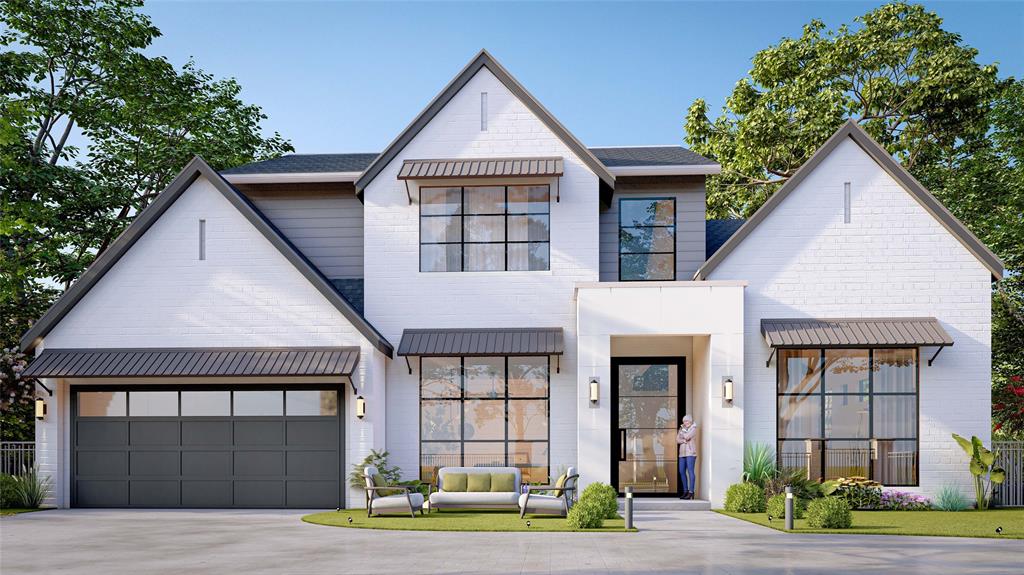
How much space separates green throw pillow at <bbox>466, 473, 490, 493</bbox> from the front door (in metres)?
3.52

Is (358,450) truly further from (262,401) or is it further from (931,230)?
(931,230)

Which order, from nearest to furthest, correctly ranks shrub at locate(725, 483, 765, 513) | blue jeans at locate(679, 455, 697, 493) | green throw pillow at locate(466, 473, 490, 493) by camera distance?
1. shrub at locate(725, 483, 765, 513)
2. green throw pillow at locate(466, 473, 490, 493)
3. blue jeans at locate(679, 455, 697, 493)

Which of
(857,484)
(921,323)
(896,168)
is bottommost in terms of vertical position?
(857,484)

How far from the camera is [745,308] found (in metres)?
19.5

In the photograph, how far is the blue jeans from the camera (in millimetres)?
19188

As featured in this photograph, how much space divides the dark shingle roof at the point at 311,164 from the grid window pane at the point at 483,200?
2.96 m

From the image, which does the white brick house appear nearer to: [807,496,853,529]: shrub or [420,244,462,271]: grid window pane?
[420,244,462,271]: grid window pane

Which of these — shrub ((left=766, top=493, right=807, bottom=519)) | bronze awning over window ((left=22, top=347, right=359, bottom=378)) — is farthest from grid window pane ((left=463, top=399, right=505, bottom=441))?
shrub ((left=766, top=493, right=807, bottom=519))

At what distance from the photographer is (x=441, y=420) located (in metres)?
20.1

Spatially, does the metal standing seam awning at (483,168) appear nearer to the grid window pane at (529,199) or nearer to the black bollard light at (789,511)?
the grid window pane at (529,199)

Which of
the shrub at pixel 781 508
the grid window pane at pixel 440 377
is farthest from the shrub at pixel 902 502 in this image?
the grid window pane at pixel 440 377

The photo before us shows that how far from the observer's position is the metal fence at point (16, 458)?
2009cm

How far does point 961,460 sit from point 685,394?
19.3ft

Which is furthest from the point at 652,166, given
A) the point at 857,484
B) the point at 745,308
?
the point at 857,484
